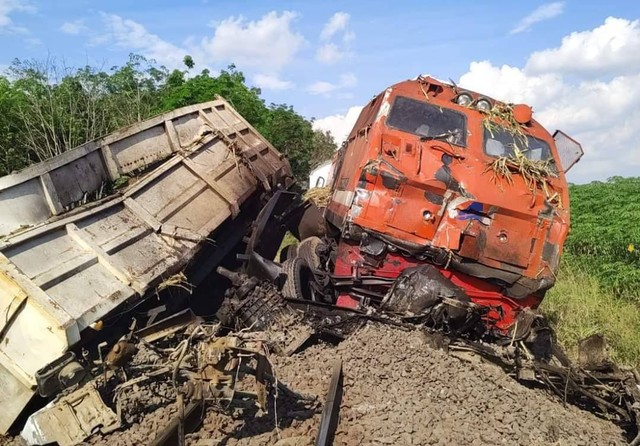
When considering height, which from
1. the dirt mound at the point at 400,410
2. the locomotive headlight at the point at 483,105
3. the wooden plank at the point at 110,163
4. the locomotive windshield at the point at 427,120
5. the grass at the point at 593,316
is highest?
the locomotive headlight at the point at 483,105

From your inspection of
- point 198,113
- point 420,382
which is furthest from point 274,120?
point 420,382

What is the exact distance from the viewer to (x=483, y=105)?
695 centimetres

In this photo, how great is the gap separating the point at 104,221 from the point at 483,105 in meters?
4.48

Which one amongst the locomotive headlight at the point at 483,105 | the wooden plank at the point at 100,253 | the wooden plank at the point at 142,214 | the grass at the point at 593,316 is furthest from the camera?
the grass at the point at 593,316

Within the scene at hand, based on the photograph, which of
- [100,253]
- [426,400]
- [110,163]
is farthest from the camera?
[110,163]

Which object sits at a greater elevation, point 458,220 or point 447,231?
point 458,220

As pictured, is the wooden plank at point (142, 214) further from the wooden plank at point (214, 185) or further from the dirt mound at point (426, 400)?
the dirt mound at point (426, 400)

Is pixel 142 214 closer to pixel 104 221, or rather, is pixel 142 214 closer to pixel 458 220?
pixel 104 221

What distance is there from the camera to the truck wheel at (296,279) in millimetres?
6195

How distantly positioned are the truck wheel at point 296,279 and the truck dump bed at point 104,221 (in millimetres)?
1010

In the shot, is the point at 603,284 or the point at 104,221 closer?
the point at 104,221

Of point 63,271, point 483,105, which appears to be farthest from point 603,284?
point 63,271

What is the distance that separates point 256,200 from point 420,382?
4.59 metres

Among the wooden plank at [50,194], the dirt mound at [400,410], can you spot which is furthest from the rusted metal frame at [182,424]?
the wooden plank at [50,194]
